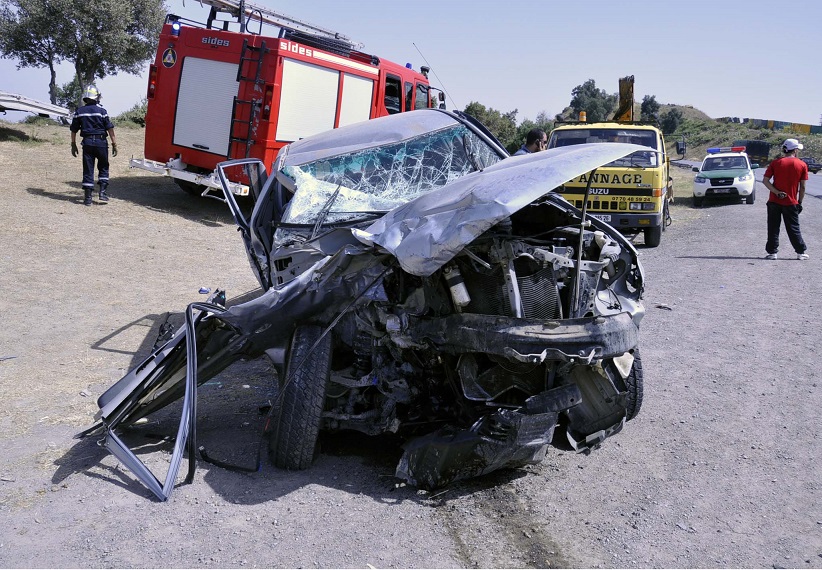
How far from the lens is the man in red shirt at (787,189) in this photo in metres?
10.4

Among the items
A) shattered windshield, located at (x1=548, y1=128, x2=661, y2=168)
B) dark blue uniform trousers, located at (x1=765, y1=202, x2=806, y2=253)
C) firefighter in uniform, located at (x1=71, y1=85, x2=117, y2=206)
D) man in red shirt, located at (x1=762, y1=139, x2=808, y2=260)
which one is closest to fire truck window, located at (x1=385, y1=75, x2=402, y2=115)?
shattered windshield, located at (x1=548, y1=128, x2=661, y2=168)

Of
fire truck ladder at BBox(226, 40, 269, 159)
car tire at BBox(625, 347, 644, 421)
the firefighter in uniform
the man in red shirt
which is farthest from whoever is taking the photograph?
the firefighter in uniform

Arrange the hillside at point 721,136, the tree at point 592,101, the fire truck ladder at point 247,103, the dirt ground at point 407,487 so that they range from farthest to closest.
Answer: the hillside at point 721,136
the tree at point 592,101
the fire truck ladder at point 247,103
the dirt ground at point 407,487

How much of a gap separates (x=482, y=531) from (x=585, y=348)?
1.05 m

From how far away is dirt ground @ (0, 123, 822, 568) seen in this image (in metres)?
3.28

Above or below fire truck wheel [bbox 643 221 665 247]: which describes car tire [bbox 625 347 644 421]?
below

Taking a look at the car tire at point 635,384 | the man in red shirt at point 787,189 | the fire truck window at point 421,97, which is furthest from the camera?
the fire truck window at point 421,97

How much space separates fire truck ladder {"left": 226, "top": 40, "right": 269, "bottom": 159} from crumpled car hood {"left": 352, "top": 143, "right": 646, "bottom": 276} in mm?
7552

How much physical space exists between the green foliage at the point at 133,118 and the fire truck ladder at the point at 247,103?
10.5 metres

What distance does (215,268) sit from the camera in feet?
30.7

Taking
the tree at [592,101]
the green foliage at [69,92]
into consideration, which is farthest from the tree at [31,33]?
the tree at [592,101]

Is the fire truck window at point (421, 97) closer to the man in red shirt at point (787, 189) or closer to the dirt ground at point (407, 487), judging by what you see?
the man in red shirt at point (787, 189)

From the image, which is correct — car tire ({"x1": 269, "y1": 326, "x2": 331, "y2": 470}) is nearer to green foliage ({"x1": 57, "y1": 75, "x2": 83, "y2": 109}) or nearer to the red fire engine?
the red fire engine

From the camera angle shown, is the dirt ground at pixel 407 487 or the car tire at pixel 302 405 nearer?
Answer: the dirt ground at pixel 407 487
